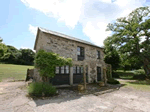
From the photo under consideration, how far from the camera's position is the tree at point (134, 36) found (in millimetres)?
13547

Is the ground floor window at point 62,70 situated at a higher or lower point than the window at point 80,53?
lower

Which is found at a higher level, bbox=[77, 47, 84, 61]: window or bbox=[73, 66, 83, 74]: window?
bbox=[77, 47, 84, 61]: window

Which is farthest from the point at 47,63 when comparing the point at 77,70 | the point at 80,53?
the point at 80,53

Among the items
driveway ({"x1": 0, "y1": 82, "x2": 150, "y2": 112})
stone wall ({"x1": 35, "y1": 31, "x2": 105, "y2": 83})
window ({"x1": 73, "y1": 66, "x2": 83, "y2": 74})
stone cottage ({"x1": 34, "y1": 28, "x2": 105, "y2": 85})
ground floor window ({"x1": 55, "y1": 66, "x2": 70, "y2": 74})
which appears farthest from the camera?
window ({"x1": 73, "y1": 66, "x2": 83, "y2": 74})

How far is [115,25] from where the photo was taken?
16.6 m

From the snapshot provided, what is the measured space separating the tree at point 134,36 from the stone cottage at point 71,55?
6093 mm

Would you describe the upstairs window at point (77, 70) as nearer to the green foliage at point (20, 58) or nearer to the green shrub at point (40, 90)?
the green shrub at point (40, 90)

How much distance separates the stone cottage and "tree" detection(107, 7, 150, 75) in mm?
6093

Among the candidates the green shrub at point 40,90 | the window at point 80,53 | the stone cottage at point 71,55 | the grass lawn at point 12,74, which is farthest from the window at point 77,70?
the grass lawn at point 12,74

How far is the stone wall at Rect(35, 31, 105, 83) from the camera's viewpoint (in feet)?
24.8

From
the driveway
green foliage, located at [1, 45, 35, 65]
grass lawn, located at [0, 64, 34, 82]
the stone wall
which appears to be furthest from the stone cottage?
green foliage, located at [1, 45, 35, 65]

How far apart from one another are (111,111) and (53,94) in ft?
11.6

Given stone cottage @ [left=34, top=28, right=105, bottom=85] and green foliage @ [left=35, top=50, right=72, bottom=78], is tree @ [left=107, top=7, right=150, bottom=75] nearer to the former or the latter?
stone cottage @ [left=34, top=28, right=105, bottom=85]

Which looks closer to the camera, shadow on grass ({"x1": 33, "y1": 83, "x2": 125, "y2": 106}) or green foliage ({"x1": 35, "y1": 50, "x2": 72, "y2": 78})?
shadow on grass ({"x1": 33, "y1": 83, "x2": 125, "y2": 106})
